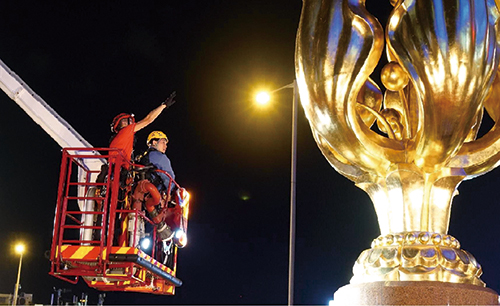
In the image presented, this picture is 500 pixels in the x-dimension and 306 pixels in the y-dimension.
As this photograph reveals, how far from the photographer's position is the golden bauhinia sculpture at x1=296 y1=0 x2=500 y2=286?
2811 millimetres

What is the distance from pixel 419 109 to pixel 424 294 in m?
0.94

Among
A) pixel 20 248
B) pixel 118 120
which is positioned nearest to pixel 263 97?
pixel 118 120

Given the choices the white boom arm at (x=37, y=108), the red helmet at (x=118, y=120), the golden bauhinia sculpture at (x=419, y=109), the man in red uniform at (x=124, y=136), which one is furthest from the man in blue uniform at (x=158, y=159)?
the golden bauhinia sculpture at (x=419, y=109)

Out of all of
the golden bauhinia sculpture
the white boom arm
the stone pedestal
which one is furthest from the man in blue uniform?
the stone pedestal

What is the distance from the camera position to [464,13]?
2770 mm

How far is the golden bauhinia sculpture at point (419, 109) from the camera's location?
2.81 meters

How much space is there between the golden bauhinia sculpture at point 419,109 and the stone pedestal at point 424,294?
3.5 inches

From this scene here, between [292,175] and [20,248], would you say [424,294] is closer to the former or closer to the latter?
[292,175]

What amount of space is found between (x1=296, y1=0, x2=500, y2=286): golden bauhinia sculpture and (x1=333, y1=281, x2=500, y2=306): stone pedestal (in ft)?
0.30

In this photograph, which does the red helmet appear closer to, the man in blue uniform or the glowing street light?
the man in blue uniform

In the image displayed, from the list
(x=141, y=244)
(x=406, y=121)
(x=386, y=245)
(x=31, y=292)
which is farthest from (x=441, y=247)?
(x=31, y=292)

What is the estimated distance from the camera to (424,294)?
8.98ft

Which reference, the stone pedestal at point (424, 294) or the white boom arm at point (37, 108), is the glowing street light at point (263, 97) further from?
the stone pedestal at point (424, 294)

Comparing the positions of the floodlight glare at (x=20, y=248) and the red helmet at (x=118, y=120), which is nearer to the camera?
the red helmet at (x=118, y=120)
